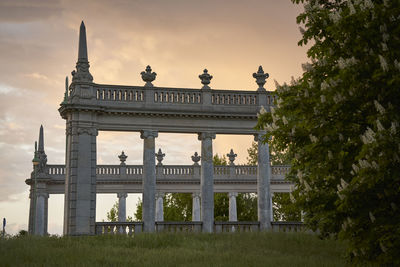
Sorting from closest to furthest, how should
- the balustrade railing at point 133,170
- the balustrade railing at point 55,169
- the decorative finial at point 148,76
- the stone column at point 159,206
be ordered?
the decorative finial at point 148,76 → the balustrade railing at point 55,169 → the balustrade railing at point 133,170 → the stone column at point 159,206

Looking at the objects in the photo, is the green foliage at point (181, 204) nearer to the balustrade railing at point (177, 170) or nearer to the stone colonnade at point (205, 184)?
the balustrade railing at point (177, 170)

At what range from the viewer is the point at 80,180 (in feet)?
118

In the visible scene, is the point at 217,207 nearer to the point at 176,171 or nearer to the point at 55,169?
the point at 176,171

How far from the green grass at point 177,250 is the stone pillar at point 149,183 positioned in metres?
4.35

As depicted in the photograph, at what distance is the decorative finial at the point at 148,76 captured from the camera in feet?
128

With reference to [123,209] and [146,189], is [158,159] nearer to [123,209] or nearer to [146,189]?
[123,209]

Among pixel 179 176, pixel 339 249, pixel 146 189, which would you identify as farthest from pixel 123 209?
pixel 339 249

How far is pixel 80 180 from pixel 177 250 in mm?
11285

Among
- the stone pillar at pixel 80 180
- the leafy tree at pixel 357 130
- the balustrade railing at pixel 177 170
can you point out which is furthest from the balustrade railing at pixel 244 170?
the leafy tree at pixel 357 130

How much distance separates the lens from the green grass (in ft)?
76.5

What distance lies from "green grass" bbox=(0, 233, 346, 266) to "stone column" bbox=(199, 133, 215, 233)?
195 inches

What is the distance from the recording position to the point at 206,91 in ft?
131

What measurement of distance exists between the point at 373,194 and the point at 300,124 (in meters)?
3.08

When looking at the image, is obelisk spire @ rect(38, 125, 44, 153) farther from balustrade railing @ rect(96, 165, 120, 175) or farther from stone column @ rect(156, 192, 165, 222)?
stone column @ rect(156, 192, 165, 222)
